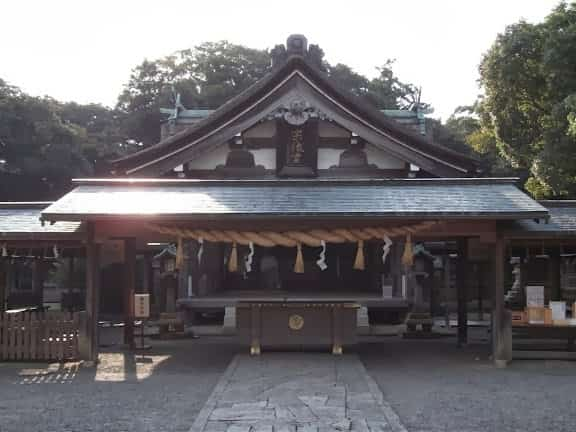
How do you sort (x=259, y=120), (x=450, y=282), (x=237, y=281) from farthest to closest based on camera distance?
(x=450, y=282) → (x=237, y=281) → (x=259, y=120)

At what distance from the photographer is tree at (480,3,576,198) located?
18500mm

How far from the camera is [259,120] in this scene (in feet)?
57.5

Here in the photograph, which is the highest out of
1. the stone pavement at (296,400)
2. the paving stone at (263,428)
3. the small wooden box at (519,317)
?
the small wooden box at (519,317)

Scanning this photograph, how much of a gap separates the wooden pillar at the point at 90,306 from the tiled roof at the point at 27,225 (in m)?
0.41

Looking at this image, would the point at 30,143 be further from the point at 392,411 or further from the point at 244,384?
the point at 392,411

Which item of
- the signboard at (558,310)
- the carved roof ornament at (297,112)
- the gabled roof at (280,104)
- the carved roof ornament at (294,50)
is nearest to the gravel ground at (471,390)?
the signboard at (558,310)

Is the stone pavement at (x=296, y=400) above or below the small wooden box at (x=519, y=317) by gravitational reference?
below

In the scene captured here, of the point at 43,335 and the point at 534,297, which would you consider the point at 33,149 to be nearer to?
the point at 43,335

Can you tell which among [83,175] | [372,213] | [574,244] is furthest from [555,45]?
[83,175]

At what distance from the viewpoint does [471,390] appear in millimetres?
9703

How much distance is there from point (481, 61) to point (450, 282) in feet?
35.2

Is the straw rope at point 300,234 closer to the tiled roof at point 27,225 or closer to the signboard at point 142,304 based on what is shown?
the tiled roof at point 27,225

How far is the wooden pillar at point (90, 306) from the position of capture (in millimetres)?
11977

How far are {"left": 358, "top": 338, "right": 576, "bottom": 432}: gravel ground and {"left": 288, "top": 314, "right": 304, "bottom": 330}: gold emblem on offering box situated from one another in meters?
1.41
